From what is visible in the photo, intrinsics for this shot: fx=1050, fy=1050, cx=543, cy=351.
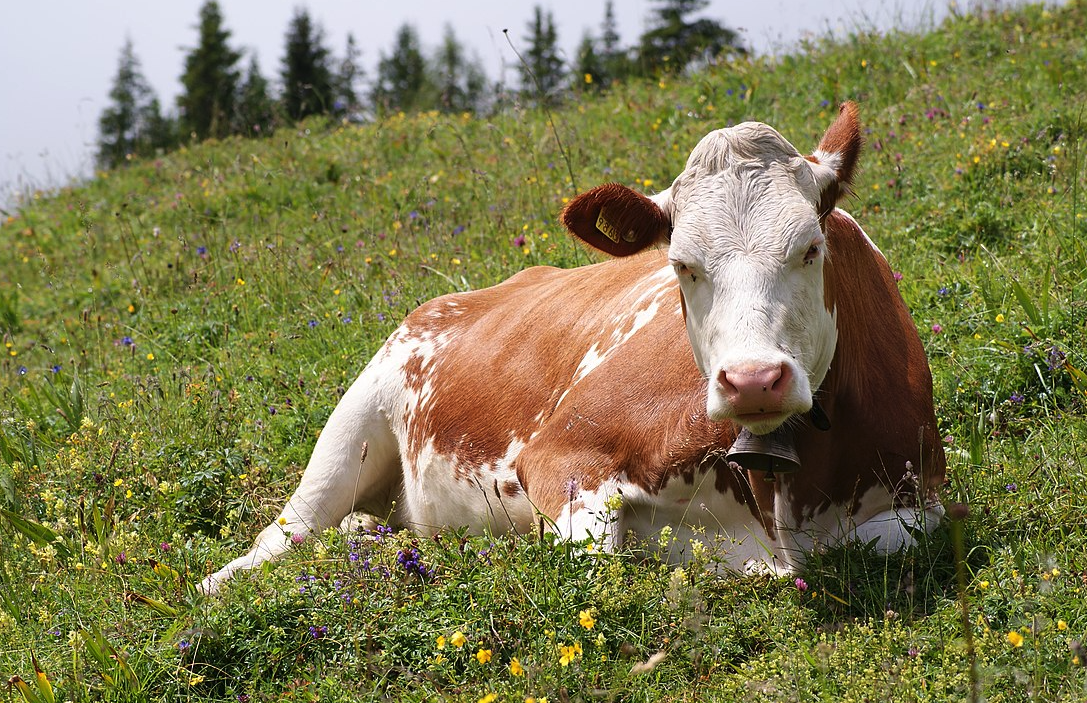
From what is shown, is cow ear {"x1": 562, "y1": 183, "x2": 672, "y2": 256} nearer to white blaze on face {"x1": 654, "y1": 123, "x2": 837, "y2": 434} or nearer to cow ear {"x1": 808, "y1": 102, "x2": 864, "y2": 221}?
white blaze on face {"x1": 654, "y1": 123, "x2": 837, "y2": 434}

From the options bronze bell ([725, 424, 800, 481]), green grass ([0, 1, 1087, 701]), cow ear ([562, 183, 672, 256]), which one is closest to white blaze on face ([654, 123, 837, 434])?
cow ear ([562, 183, 672, 256])

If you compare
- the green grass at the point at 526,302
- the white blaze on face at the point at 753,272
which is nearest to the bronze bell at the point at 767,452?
the white blaze on face at the point at 753,272

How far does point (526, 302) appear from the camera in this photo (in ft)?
18.9

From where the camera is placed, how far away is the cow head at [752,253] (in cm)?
320

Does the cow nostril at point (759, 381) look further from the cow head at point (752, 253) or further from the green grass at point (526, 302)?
the green grass at point (526, 302)

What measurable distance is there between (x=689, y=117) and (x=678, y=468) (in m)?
6.68

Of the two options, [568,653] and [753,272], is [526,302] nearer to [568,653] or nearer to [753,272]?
[753,272]

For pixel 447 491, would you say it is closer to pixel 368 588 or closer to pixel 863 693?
pixel 368 588

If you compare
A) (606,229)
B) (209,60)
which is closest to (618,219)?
(606,229)

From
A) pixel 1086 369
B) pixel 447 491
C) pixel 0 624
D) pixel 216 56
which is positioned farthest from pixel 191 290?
pixel 216 56

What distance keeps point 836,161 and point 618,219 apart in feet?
2.65

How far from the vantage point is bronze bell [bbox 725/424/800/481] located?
11.9 ft

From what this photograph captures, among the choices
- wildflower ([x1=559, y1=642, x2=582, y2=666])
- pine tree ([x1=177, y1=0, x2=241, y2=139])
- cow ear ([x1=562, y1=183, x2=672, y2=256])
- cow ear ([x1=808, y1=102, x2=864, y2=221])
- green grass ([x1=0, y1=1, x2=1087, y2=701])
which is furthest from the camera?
pine tree ([x1=177, y1=0, x2=241, y2=139])

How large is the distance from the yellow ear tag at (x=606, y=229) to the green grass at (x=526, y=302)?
117cm
